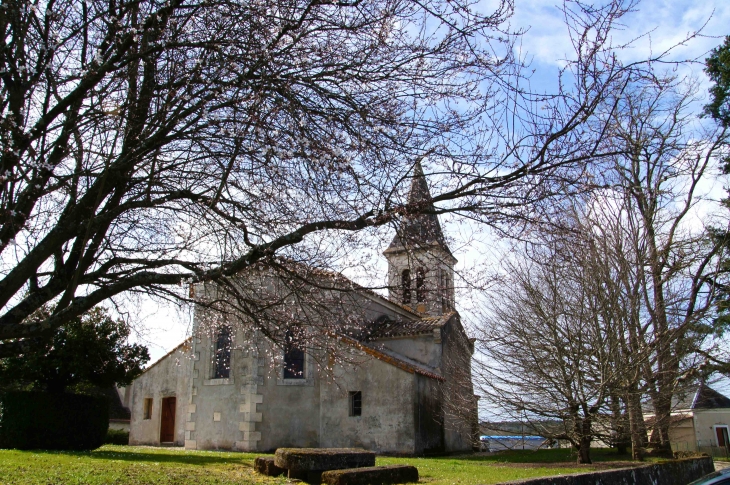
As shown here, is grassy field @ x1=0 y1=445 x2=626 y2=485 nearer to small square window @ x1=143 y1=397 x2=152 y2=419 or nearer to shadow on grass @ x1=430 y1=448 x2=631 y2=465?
shadow on grass @ x1=430 y1=448 x2=631 y2=465

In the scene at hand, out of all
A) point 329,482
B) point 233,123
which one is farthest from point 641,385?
point 233,123

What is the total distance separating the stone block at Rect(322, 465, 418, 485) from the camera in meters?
9.23

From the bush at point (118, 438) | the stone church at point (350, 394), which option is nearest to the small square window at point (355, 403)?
the stone church at point (350, 394)

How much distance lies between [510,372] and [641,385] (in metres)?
3.24

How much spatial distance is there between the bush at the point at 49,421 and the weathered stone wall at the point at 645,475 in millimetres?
14272

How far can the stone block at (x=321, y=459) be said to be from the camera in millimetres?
10398

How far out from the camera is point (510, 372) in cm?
1412

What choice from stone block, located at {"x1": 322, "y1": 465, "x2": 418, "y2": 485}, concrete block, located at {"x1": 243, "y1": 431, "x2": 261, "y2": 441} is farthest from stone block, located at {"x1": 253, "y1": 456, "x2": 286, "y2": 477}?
concrete block, located at {"x1": 243, "y1": 431, "x2": 261, "y2": 441}

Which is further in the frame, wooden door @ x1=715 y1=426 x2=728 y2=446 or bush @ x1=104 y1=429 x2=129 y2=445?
wooden door @ x1=715 y1=426 x2=728 y2=446

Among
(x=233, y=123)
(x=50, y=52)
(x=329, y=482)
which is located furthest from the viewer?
(x=329, y=482)

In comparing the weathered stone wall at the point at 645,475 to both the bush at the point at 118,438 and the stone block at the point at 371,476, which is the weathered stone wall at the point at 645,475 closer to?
the stone block at the point at 371,476

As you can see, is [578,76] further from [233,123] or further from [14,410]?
[14,410]

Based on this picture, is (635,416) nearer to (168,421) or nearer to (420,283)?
(420,283)

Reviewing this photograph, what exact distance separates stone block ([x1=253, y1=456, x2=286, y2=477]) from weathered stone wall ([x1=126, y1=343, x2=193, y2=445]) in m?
12.2
